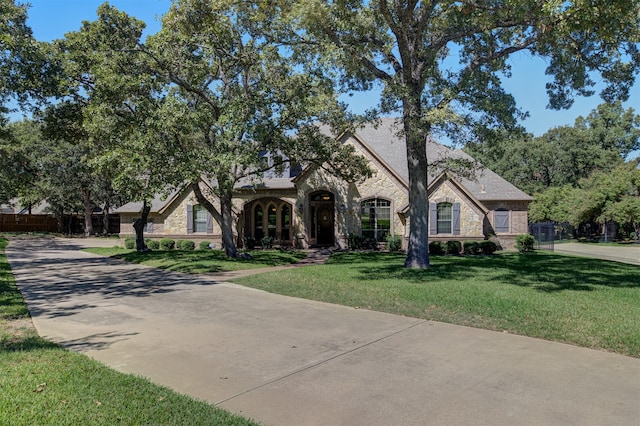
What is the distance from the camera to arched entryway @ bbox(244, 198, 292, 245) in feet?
86.2

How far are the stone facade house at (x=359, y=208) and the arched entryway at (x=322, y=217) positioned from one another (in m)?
0.06

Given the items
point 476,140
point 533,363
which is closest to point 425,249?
point 476,140

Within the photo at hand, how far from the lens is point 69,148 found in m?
38.2

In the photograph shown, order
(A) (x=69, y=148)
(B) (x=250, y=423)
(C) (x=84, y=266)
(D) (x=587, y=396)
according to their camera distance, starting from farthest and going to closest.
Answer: (A) (x=69, y=148) → (C) (x=84, y=266) → (D) (x=587, y=396) → (B) (x=250, y=423)

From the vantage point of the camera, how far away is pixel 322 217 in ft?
85.3

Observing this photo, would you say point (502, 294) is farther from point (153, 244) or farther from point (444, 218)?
point (153, 244)

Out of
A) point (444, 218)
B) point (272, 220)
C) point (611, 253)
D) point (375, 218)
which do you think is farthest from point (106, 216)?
point (611, 253)

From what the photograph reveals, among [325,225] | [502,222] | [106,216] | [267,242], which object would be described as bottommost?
[267,242]

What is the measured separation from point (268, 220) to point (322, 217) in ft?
10.6

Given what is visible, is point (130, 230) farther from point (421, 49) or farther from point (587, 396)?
point (587, 396)

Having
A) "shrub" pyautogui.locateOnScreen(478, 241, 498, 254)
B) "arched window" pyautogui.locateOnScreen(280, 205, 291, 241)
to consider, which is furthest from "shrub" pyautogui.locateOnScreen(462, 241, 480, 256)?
"arched window" pyautogui.locateOnScreen(280, 205, 291, 241)

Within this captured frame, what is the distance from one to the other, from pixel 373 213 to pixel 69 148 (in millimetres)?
28413

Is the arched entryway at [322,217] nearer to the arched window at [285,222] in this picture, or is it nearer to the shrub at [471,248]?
the arched window at [285,222]

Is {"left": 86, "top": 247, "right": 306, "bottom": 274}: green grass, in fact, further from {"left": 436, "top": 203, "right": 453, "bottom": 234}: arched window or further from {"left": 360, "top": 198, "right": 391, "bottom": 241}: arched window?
{"left": 436, "top": 203, "right": 453, "bottom": 234}: arched window
